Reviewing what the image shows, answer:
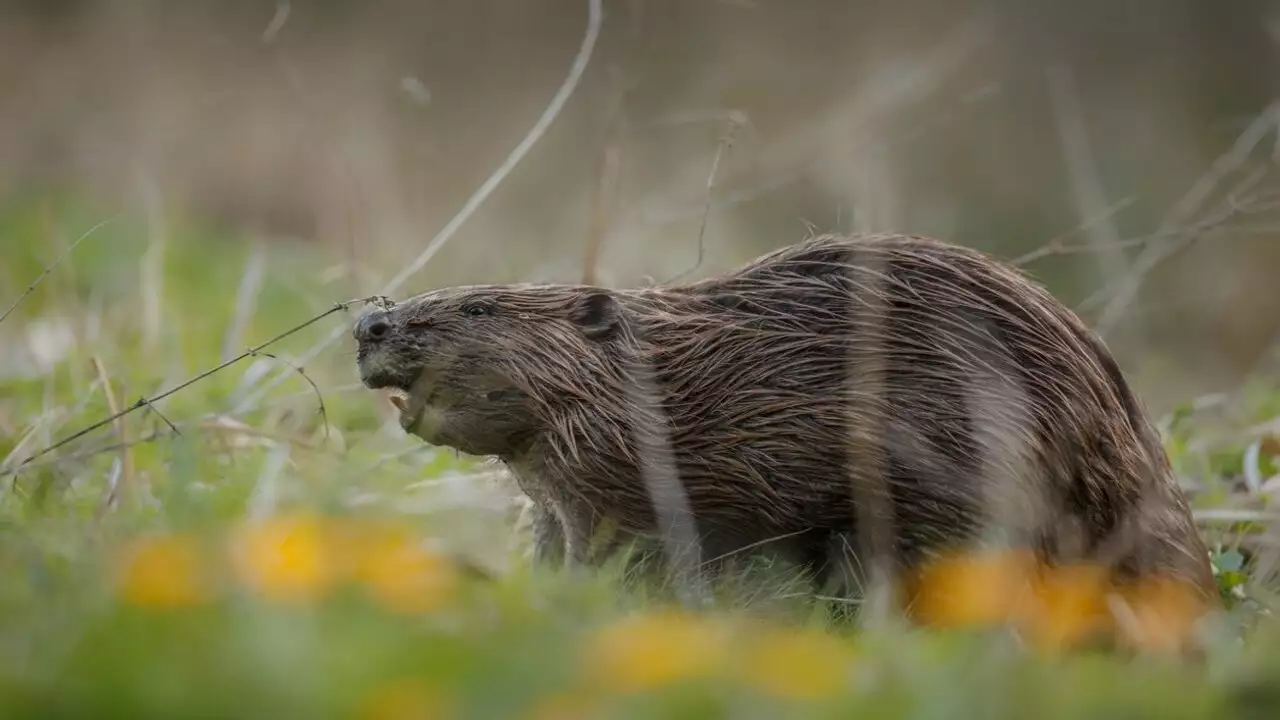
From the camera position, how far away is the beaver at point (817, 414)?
335 centimetres

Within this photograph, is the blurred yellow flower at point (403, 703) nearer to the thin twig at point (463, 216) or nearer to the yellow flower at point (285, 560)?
the yellow flower at point (285, 560)

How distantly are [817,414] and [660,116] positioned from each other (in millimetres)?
5253

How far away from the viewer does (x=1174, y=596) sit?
3389 millimetres

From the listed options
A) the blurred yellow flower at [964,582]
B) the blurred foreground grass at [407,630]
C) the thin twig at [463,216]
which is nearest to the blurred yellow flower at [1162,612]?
the blurred foreground grass at [407,630]

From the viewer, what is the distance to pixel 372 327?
3.49m

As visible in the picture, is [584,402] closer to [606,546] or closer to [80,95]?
[606,546]

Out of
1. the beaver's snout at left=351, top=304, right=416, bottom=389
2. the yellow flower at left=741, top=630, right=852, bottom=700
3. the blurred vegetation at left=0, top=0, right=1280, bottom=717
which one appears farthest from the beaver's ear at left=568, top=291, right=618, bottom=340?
the yellow flower at left=741, top=630, right=852, bottom=700

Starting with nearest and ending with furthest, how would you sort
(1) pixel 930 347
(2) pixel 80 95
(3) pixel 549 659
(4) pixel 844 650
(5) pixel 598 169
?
(3) pixel 549 659, (4) pixel 844 650, (1) pixel 930 347, (5) pixel 598 169, (2) pixel 80 95

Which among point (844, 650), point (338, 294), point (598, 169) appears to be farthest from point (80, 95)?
point (844, 650)

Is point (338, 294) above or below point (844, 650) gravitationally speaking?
below

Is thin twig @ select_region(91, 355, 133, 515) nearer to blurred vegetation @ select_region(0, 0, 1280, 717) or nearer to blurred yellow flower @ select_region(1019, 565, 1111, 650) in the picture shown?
blurred vegetation @ select_region(0, 0, 1280, 717)

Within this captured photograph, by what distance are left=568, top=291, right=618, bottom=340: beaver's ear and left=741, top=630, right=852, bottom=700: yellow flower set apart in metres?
1.63

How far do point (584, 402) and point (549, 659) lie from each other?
5.66 feet

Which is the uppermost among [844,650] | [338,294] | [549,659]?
[549,659]
